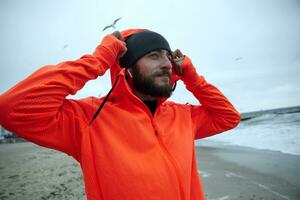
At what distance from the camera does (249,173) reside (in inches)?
275

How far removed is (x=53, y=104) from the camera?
5.21 feet

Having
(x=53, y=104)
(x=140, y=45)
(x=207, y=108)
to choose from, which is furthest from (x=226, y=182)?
(x=53, y=104)

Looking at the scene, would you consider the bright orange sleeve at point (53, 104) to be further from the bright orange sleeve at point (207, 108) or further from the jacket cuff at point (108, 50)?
the bright orange sleeve at point (207, 108)

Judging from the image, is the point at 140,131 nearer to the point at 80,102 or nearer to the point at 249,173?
the point at 80,102

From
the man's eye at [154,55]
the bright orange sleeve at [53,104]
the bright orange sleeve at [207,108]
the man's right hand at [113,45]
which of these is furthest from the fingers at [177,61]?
the bright orange sleeve at [53,104]

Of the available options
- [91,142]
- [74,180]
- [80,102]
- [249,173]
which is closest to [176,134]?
[91,142]

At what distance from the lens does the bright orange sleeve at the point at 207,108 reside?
2.45m

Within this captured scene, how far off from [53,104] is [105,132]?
427 mm

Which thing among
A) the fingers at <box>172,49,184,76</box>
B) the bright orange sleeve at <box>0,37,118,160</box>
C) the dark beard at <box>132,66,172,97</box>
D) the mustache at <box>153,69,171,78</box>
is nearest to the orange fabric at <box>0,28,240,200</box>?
the bright orange sleeve at <box>0,37,118,160</box>

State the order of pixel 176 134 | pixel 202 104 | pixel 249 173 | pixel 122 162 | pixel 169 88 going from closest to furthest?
pixel 122 162 → pixel 176 134 → pixel 169 88 → pixel 202 104 → pixel 249 173

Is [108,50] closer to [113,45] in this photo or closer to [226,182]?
[113,45]

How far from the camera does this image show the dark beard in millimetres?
2158

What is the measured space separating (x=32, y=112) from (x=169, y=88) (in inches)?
47.4

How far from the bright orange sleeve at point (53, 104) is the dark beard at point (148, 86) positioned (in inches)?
16.4
